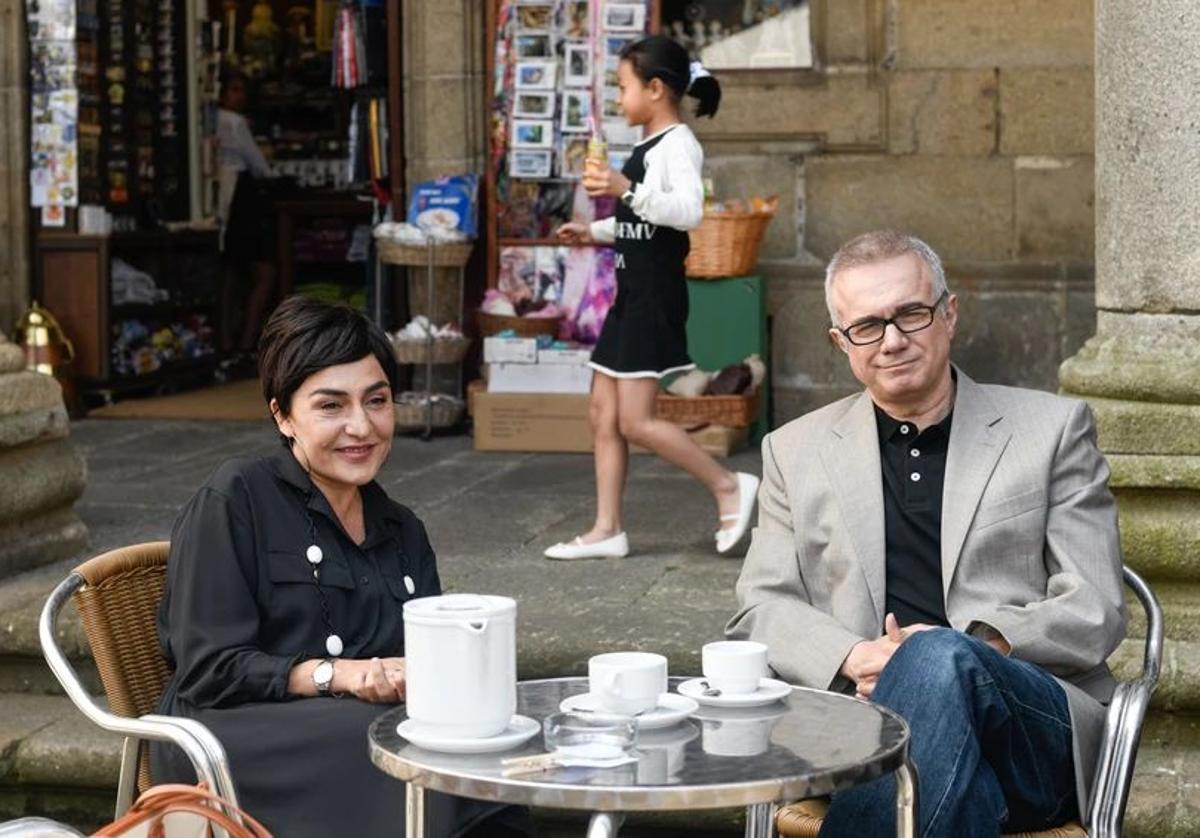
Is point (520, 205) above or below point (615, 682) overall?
above

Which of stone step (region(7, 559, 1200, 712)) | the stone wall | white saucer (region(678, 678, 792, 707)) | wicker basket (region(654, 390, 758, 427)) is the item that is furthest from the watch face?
the stone wall

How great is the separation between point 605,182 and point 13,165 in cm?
426

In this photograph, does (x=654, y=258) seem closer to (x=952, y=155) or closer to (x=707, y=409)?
(x=707, y=409)

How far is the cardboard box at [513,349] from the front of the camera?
8336 mm

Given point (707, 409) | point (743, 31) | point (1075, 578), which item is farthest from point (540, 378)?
point (1075, 578)

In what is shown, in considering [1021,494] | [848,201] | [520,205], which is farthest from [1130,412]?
[520,205]

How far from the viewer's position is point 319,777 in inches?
132

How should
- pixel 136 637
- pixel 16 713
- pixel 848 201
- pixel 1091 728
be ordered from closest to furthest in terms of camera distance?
pixel 1091 728 → pixel 136 637 → pixel 16 713 → pixel 848 201

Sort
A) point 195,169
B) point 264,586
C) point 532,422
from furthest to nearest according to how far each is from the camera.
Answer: point 195,169 → point 532,422 → point 264,586

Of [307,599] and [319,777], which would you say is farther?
[307,599]

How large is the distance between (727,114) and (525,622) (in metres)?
3.77

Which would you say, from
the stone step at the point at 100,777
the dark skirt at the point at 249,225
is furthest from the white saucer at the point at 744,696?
the dark skirt at the point at 249,225

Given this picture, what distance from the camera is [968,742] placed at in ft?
10.3

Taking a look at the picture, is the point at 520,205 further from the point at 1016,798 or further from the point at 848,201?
the point at 1016,798
